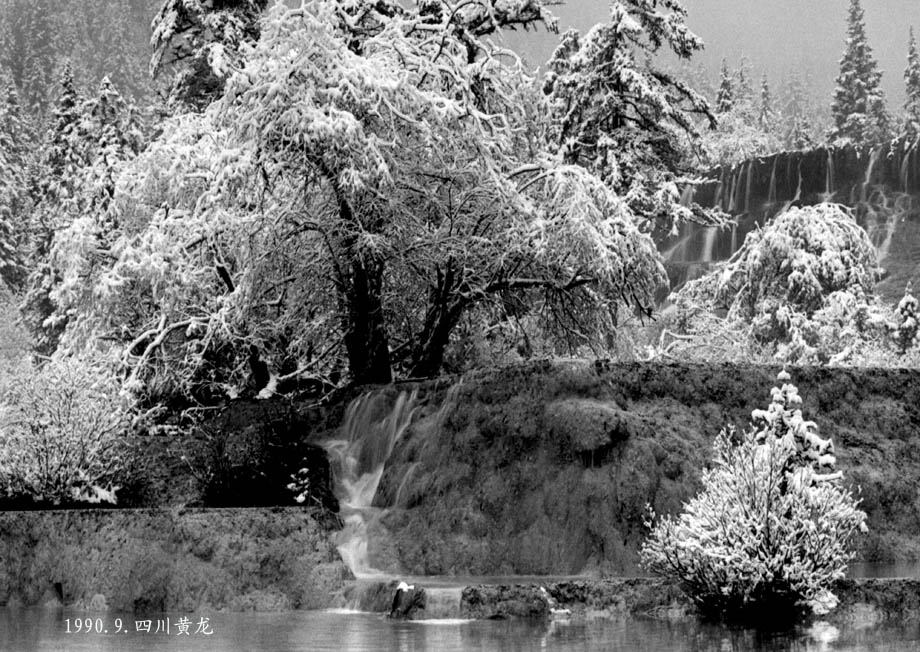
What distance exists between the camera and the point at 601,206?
73.2ft

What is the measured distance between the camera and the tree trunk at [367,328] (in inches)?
805

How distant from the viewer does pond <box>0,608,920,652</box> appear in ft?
33.0

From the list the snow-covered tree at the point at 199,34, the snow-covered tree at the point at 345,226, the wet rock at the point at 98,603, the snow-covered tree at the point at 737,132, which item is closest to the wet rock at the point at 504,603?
the wet rock at the point at 98,603

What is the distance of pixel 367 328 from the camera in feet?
67.6

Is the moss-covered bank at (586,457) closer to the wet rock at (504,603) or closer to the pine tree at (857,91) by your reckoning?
the wet rock at (504,603)

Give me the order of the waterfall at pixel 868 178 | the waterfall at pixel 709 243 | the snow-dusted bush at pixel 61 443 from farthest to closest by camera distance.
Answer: the waterfall at pixel 868 178 → the waterfall at pixel 709 243 → the snow-dusted bush at pixel 61 443

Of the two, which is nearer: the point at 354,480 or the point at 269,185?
the point at 354,480

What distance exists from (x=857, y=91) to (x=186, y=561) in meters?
79.8

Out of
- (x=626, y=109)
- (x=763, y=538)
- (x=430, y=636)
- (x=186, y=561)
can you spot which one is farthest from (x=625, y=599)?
(x=626, y=109)

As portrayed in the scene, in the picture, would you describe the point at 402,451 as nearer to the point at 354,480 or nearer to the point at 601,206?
the point at 354,480

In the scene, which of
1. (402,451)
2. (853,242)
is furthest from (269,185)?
(853,242)

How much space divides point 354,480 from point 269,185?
14.6ft

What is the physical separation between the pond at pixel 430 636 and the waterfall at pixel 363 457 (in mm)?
2600

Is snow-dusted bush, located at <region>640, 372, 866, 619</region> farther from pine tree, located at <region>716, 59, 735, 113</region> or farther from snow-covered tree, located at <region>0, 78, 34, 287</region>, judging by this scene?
pine tree, located at <region>716, 59, 735, 113</region>
